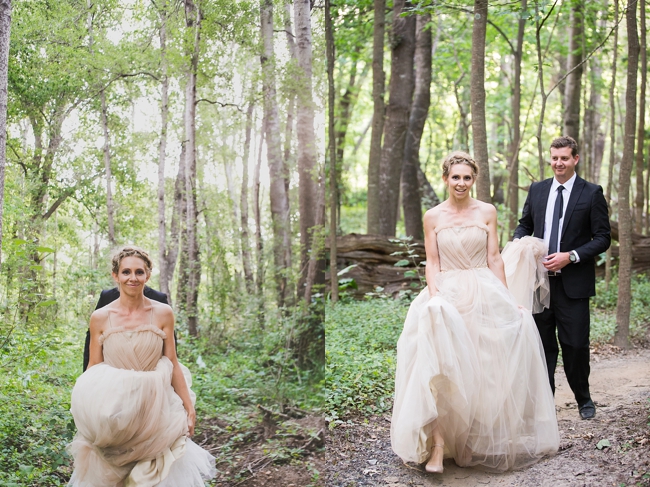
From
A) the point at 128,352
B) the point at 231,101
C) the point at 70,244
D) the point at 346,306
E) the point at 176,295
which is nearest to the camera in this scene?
the point at 128,352

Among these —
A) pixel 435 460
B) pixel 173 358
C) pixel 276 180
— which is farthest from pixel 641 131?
pixel 173 358

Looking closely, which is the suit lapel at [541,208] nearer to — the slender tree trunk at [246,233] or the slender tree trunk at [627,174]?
the slender tree trunk at [246,233]

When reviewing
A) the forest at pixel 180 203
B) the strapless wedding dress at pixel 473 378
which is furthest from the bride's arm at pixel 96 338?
the strapless wedding dress at pixel 473 378

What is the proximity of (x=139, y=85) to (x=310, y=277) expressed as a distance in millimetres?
1536

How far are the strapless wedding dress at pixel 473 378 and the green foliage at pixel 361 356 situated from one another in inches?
50.7

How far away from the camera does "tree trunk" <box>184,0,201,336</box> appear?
3963mm

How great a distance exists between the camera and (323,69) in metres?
4.27

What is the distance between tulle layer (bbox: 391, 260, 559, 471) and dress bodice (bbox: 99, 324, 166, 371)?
4.61ft

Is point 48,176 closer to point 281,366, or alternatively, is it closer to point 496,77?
point 281,366

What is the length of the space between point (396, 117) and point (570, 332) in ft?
21.4

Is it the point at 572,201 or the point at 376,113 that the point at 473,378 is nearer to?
the point at 572,201

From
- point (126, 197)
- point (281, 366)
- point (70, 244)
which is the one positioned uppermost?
point (126, 197)

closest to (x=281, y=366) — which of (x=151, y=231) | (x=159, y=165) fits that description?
(x=151, y=231)

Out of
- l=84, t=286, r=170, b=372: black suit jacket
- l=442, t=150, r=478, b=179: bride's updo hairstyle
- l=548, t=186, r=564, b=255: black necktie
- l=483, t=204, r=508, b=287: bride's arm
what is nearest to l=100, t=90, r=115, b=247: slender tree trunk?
l=84, t=286, r=170, b=372: black suit jacket
